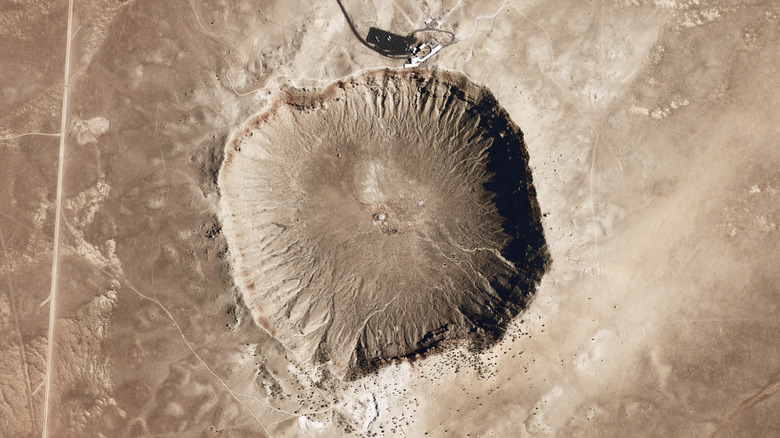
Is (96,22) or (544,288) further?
(96,22)

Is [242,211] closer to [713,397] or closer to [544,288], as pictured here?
[544,288]

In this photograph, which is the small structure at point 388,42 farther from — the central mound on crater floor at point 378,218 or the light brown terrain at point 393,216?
the central mound on crater floor at point 378,218

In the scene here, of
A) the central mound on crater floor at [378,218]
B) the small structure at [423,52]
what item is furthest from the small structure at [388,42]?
the central mound on crater floor at [378,218]

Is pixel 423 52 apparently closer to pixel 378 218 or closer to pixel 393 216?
pixel 393 216

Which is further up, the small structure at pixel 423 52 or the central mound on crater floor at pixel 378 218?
the small structure at pixel 423 52

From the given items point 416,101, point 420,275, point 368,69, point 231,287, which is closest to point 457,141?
point 416,101

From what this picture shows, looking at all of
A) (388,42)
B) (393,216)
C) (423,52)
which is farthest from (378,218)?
(388,42)
